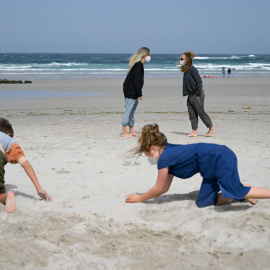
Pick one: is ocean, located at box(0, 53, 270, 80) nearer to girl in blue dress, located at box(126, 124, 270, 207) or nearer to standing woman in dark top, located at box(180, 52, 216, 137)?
standing woman in dark top, located at box(180, 52, 216, 137)

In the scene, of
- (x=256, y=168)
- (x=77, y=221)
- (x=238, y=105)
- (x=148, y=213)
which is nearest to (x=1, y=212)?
(x=77, y=221)

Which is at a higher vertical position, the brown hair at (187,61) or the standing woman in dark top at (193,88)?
the brown hair at (187,61)

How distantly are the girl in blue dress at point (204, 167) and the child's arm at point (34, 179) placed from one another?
1.07 m

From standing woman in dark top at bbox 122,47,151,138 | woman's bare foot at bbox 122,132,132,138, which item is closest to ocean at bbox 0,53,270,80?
standing woman in dark top at bbox 122,47,151,138

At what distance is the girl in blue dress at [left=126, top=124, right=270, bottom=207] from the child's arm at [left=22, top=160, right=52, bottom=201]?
1069 mm

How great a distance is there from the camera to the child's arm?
433 centimetres

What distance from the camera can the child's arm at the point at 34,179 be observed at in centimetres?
433

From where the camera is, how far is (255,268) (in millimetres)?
3113

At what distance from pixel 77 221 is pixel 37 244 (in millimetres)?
568

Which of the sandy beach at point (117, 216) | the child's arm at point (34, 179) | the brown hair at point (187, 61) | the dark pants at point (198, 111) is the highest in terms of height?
the brown hair at point (187, 61)

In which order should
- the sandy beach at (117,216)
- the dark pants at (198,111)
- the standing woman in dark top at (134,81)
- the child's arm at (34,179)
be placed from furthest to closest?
the dark pants at (198,111) → the standing woman in dark top at (134,81) → the child's arm at (34,179) → the sandy beach at (117,216)

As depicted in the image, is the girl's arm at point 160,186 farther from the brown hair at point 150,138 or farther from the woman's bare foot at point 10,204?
the woman's bare foot at point 10,204

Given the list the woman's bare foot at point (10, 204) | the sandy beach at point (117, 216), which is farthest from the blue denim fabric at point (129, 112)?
the woman's bare foot at point (10, 204)

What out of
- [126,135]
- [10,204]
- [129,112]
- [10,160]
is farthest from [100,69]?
[10,204]
